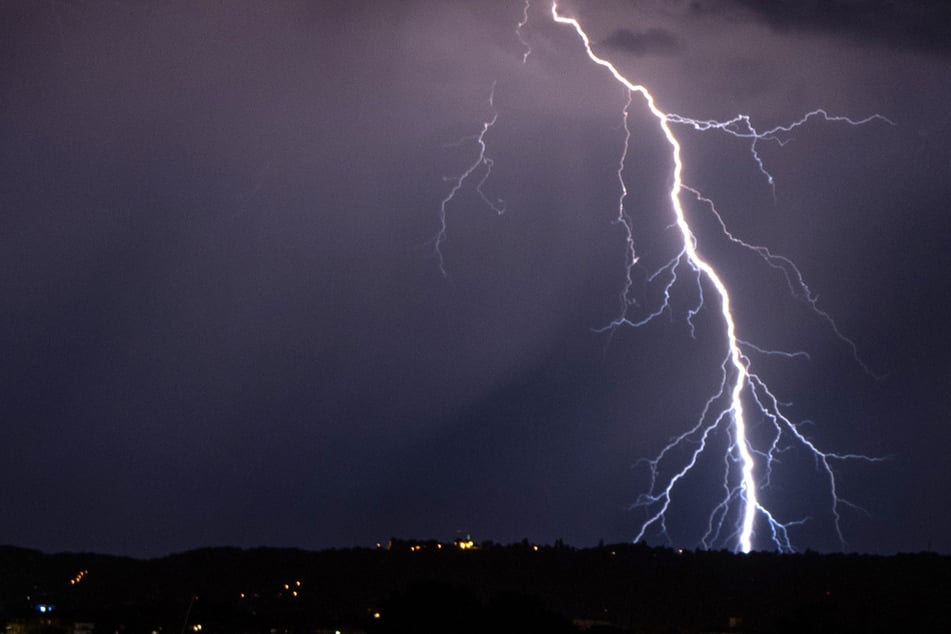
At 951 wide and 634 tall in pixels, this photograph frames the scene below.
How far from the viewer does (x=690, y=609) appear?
68.8 meters

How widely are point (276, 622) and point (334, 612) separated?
26.3ft

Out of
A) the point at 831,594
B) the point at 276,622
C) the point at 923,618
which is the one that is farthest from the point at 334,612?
the point at 923,618

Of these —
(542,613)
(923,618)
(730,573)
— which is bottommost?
(542,613)

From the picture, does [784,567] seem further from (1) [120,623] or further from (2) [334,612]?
(1) [120,623]

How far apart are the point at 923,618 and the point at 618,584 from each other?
22715 mm

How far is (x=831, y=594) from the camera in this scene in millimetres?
62312

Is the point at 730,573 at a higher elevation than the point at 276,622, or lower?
higher

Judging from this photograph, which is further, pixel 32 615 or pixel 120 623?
pixel 32 615

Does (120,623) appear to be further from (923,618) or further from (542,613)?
(923,618)

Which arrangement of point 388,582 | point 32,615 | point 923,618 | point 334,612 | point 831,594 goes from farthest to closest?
point 388,582
point 334,612
point 32,615
point 831,594
point 923,618

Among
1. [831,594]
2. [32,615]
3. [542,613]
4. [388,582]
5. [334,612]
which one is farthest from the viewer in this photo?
[388,582]

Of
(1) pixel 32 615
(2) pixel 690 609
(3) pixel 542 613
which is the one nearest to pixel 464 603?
(3) pixel 542 613

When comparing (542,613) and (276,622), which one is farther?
(276,622)

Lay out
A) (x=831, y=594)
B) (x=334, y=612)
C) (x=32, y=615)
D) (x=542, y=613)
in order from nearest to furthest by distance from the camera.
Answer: (x=542, y=613) → (x=831, y=594) → (x=32, y=615) → (x=334, y=612)
